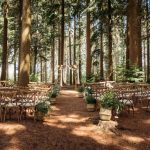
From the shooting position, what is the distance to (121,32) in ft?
129

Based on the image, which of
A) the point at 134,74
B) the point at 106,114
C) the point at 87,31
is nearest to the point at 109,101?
the point at 106,114

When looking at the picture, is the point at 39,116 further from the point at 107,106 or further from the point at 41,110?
the point at 107,106

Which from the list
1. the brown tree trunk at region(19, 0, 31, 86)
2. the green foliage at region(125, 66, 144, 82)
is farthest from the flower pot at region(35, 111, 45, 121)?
the green foliage at region(125, 66, 144, 82)

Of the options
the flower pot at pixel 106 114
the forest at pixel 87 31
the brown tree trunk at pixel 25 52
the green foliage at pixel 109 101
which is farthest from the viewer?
the forest at pixel 87 31

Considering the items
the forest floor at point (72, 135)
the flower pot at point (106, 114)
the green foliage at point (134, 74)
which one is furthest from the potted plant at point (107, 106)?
the green foliage at point (134, 74)

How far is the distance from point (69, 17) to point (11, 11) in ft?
25.7

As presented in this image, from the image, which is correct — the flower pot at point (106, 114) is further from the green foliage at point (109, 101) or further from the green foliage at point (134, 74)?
the green foliage at point (134, 74)

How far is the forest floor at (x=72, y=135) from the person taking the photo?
927 centimetres

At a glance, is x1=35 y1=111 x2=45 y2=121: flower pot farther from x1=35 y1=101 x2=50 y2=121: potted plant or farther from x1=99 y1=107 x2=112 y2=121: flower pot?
x1=99 y1=107 x2=112 y2=121: flower pot

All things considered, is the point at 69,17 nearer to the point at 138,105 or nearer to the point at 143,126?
the point at 138,105

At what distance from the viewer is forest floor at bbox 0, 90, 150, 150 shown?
30.4 ft

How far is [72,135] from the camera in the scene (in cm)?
1020

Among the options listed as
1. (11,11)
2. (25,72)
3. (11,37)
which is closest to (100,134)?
(25,72)

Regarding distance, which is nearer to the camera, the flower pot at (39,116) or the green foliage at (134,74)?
the flower pot at (39,116)
